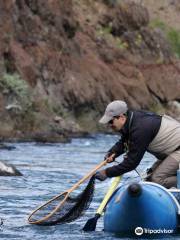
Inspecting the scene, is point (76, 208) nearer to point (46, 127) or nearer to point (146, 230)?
point (146, 230)

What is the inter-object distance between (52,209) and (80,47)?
49.8 m

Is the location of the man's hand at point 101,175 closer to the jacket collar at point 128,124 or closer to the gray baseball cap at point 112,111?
the jacket collar at point 128,124

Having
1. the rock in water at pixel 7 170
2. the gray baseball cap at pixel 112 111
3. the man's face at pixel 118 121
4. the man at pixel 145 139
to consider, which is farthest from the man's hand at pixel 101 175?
the rock in water at pixel 7 170

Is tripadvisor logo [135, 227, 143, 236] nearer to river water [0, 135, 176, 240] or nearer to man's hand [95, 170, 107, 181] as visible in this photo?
river water [0, 135, 176, 240]

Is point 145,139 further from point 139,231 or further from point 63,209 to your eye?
point 63,209

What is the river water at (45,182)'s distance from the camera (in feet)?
48.0

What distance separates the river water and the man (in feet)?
3.88

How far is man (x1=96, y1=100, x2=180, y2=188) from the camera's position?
14.0 m

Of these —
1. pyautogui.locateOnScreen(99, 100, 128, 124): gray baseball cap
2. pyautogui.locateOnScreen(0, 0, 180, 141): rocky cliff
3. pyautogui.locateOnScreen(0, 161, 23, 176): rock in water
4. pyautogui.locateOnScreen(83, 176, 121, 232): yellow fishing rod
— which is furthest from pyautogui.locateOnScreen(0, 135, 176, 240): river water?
pyautogui.locateOnScreen(0, 0, 180, 141): rocky cliff

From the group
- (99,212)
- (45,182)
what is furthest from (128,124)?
(45,182)

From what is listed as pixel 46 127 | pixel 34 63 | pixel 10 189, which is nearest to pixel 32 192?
pixel 10 189

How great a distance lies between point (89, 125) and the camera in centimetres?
5844

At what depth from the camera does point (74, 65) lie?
6181 cm

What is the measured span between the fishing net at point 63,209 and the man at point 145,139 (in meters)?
0.89
